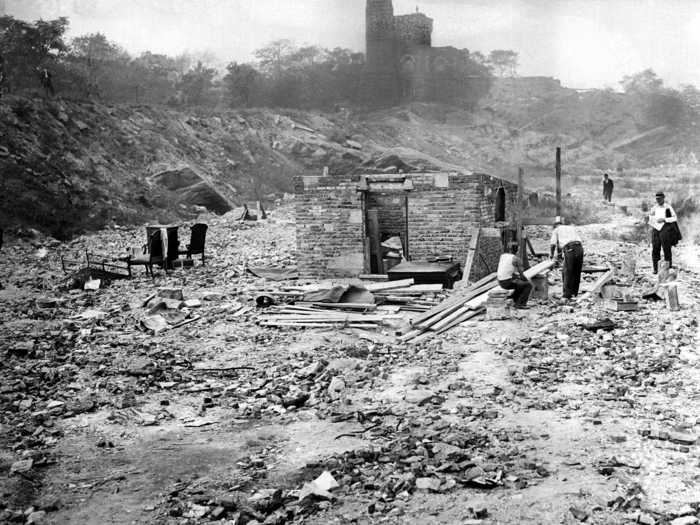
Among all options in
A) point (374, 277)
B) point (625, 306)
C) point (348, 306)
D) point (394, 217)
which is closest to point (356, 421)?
point (348, 306)

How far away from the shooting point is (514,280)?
9438mm

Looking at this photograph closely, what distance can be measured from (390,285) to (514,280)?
102 inches

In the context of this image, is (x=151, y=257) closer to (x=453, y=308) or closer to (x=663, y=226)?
(x=453, y=308)

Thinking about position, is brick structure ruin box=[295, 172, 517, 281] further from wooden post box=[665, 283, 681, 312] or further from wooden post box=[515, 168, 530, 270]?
wooden post box=[665, 283, 681, 312]

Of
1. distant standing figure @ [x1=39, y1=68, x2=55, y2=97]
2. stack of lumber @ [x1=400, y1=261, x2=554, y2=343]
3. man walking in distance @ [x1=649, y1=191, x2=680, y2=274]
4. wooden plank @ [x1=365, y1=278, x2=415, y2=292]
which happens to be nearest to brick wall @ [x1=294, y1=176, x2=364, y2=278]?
wooden plank @ [x1=365, y1=278, x2=415, y2=292]

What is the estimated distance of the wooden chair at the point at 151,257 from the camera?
13930mm

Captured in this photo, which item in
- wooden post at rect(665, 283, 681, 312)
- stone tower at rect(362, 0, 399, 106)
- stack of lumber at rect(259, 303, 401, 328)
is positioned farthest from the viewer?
stone tower at rect(362, 0, 399, 106)

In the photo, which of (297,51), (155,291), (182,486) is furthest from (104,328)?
(297,51)

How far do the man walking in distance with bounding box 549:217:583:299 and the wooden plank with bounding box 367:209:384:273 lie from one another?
3787mm

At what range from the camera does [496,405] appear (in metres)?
6.17

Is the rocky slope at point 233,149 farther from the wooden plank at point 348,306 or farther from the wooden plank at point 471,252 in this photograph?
the wooden plank at point 471,252

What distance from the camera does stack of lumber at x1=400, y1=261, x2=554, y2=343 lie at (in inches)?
354

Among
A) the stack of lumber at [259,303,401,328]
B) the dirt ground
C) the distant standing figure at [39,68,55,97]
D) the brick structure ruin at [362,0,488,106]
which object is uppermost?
the brick structure ruin at [362,0,488,106]

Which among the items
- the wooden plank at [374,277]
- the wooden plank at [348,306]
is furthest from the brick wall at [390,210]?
the wooden plank at [348,306]
